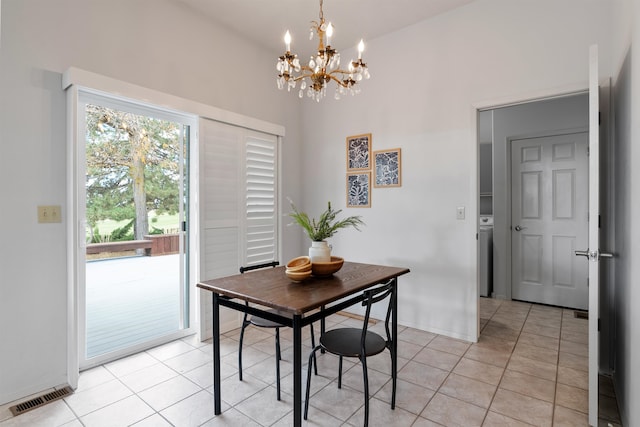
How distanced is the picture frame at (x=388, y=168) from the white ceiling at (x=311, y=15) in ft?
4.11

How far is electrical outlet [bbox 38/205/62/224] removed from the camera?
2.15 meters

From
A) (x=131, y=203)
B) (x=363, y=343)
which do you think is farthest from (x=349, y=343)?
(x=131, y=203)

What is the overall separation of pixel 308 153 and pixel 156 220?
192 cm

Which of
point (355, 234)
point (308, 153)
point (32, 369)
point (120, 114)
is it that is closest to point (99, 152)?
point (120, 114)

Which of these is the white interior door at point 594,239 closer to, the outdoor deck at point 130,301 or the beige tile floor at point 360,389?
the beige tile floor at point 360,389

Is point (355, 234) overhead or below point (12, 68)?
below

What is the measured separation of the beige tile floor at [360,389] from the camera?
1.88m

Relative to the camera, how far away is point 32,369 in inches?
83.5

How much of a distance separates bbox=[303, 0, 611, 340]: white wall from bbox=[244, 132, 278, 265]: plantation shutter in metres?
0.86

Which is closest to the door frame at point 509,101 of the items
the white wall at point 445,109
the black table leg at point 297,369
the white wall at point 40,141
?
the white wall at point 445,109

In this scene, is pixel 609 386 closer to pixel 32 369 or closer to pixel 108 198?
pixel 32 369

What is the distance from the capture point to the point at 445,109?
3.07 m

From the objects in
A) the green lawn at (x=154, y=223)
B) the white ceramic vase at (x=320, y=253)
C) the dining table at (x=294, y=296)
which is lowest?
the dining table at (x=294, y=296)

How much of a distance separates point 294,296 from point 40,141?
2002 millimetres
